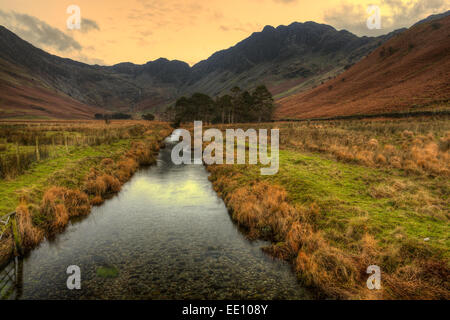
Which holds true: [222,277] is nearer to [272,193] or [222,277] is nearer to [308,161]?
[272,193]

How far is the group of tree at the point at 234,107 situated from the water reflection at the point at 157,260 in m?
83.7

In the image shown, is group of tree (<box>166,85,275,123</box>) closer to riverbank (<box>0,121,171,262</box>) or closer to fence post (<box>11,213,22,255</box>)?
riverbank (<box>0,121,171,262</box>)

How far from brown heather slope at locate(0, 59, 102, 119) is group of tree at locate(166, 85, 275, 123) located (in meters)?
76.7

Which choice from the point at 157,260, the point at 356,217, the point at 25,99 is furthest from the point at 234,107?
the point at 25,99

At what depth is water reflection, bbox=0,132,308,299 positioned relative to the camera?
8320mm

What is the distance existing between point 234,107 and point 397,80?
59.2 meters

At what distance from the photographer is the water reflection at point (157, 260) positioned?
328 inches

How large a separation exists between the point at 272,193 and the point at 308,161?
971cm

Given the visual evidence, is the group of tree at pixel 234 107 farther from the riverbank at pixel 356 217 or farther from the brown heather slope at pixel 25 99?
the brown heather slope at pixel 25 99

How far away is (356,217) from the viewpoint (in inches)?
423

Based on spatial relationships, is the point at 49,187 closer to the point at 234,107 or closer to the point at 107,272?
the point at 107,272

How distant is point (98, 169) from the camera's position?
2208 cm

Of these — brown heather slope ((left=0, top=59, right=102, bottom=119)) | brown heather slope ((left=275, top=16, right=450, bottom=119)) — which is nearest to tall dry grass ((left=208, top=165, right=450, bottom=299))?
brown heather slope ((left=275, top=16, right=450, bottom=119))
